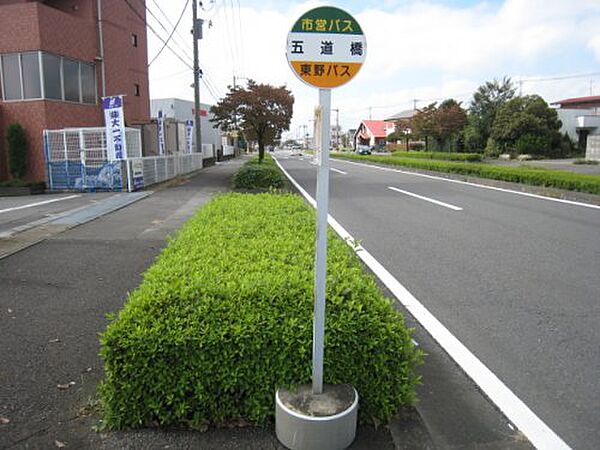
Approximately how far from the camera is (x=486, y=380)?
335 cm

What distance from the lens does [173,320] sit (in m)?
2.68

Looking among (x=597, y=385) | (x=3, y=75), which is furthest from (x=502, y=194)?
(x=3, y=75)

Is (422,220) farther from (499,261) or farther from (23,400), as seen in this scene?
(23,400)

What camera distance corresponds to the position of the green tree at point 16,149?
55.9 feet

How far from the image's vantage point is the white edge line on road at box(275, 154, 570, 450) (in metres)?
2.71

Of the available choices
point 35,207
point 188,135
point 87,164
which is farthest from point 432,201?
point 188,135

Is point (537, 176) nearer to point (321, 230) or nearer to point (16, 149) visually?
point (321, 230)

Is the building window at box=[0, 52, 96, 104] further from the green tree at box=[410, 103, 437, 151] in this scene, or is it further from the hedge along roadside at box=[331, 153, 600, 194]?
the green tree at box=[410, 103, 437, 151]

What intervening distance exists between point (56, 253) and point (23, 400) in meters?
4.40

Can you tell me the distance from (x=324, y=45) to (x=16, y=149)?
59.5ft

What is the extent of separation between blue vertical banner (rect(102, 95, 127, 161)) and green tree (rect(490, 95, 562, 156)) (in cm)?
3453

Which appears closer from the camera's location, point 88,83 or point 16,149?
point 16,149

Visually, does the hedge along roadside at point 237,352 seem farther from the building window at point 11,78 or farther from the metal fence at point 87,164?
the building window at point 11,78

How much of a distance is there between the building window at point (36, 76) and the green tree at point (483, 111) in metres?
36.7
